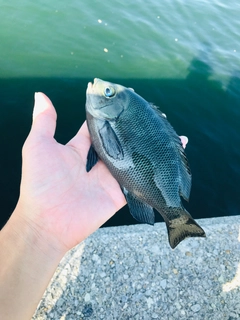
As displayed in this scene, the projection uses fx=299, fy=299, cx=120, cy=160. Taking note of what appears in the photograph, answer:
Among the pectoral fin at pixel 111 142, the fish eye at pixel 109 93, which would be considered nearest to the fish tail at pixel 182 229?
the pectoral fin at pixel 111 142

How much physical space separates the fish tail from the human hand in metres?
0.55

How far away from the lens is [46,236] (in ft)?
7.97

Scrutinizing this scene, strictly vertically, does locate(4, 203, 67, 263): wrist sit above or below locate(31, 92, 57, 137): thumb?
below

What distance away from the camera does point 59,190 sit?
2.57 meters

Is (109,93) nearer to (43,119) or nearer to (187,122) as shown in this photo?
(43,119)

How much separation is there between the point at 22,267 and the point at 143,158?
1.27 meters

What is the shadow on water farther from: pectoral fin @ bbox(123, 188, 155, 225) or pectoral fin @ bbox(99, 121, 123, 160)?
pectoral fin @ bbox(99, 121, 123, 160)

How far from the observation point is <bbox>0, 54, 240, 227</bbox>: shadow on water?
4.93 meters

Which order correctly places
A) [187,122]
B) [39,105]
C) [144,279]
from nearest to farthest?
[39,105], [144,279], [187,122]

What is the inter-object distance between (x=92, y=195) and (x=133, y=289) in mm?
1163

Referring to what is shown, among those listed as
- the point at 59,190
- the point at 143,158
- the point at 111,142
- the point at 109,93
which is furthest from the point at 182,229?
the point at 109,93

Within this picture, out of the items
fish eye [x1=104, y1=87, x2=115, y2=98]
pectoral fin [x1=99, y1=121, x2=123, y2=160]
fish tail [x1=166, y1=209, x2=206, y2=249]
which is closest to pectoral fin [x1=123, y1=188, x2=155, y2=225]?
fish tail [x1=166, y1=209, x2=206, y2=249]

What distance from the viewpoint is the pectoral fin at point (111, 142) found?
2.58m

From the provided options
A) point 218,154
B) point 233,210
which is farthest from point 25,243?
point 218,154
